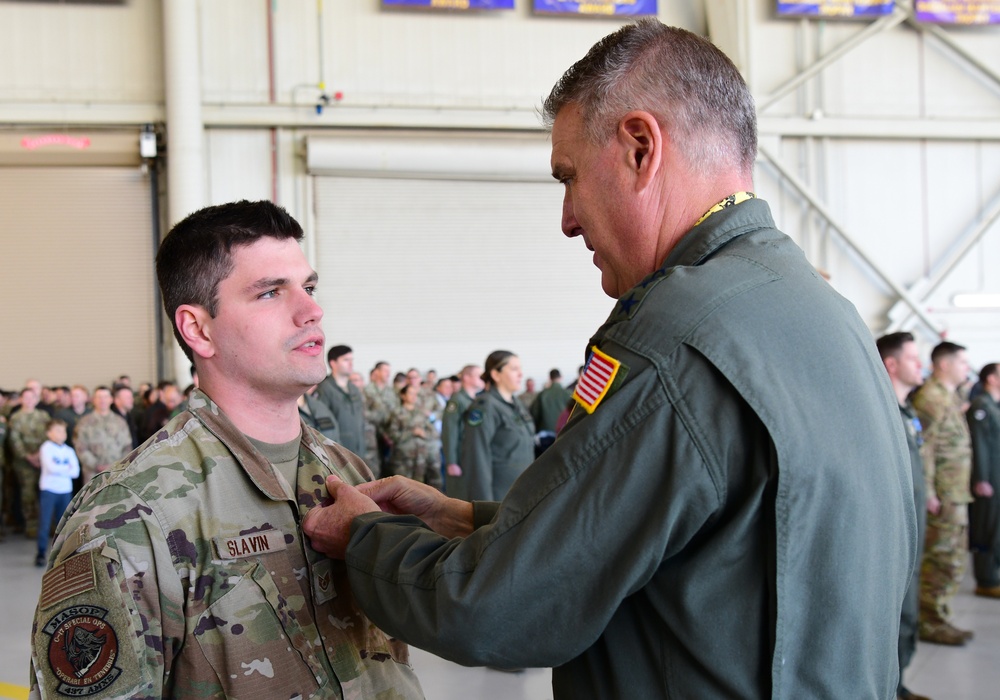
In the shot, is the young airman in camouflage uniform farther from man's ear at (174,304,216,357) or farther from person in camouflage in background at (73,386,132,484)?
man's ear at (174,304,216,357)

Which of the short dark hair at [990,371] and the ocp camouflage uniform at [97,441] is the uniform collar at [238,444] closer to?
the short dark hair at [990,371]

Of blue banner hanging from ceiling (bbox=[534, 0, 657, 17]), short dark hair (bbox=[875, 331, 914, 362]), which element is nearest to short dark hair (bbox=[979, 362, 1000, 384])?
short dark hair (bbox=[875, 331, 914, 362])

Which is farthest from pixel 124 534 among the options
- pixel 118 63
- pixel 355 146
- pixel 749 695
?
pixel 118 63

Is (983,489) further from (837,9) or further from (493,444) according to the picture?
(837,9)

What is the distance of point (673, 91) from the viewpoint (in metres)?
1.21

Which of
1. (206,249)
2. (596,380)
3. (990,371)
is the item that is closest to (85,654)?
(206,249)

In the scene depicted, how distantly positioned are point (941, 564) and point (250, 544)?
15.9 feet

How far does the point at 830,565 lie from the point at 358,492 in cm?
81

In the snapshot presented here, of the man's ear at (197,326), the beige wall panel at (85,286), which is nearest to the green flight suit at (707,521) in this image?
the man's ear at (197,326)

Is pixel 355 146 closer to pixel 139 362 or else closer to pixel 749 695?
pixel 139 362

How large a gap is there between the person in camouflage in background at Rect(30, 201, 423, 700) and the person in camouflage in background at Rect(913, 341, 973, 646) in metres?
4.44

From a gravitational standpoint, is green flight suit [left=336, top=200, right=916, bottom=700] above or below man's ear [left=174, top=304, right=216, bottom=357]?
below

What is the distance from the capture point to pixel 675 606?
1.07 meters

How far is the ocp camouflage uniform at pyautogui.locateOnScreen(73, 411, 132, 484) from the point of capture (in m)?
8.52
